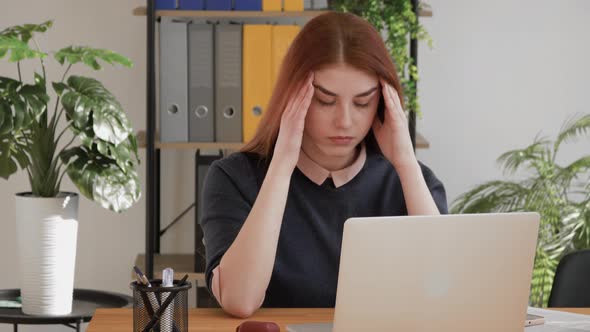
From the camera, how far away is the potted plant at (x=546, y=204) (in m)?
3.42

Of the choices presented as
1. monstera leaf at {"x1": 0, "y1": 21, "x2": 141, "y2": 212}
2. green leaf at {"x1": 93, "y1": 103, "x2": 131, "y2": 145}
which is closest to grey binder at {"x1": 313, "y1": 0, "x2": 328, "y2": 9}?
monstera leaf at {"x1": 0, "y1": 21, "x2": 141, "y2": 212}

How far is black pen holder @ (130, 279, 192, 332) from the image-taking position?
1.59 m

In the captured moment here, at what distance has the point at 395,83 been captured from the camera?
2.11 m

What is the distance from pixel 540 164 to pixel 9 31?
1.89 meters

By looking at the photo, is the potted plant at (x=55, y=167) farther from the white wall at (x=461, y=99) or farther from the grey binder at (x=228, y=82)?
the white wall at (x=461, y=99)

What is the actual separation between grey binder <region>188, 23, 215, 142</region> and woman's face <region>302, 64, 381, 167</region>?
1.43 metres

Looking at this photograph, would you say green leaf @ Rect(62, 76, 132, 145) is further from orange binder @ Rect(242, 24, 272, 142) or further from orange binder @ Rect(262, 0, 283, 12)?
orange binder @ Rect(262, 0, 283, 12)

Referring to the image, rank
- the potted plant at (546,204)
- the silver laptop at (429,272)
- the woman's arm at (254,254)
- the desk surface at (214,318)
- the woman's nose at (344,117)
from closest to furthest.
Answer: the silver laptop at (429,272) → the desk surface at (214,318) → the woman's arm at (254,254) → the woman's nose at (344,117) → the potted plant at (546,204)

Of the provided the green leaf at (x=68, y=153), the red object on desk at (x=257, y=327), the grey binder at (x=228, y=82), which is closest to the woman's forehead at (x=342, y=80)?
the red object on desk at (x=257, y=327)

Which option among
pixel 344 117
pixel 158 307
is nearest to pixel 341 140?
pixel 344 117

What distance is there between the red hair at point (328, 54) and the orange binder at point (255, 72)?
4.30ft

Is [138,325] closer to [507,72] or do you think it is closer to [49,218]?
[49,218]

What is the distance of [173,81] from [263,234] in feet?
5.21

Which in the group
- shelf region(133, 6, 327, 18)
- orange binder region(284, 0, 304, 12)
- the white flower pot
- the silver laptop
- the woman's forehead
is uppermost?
orange binder region(284, 0, 304, 12)
